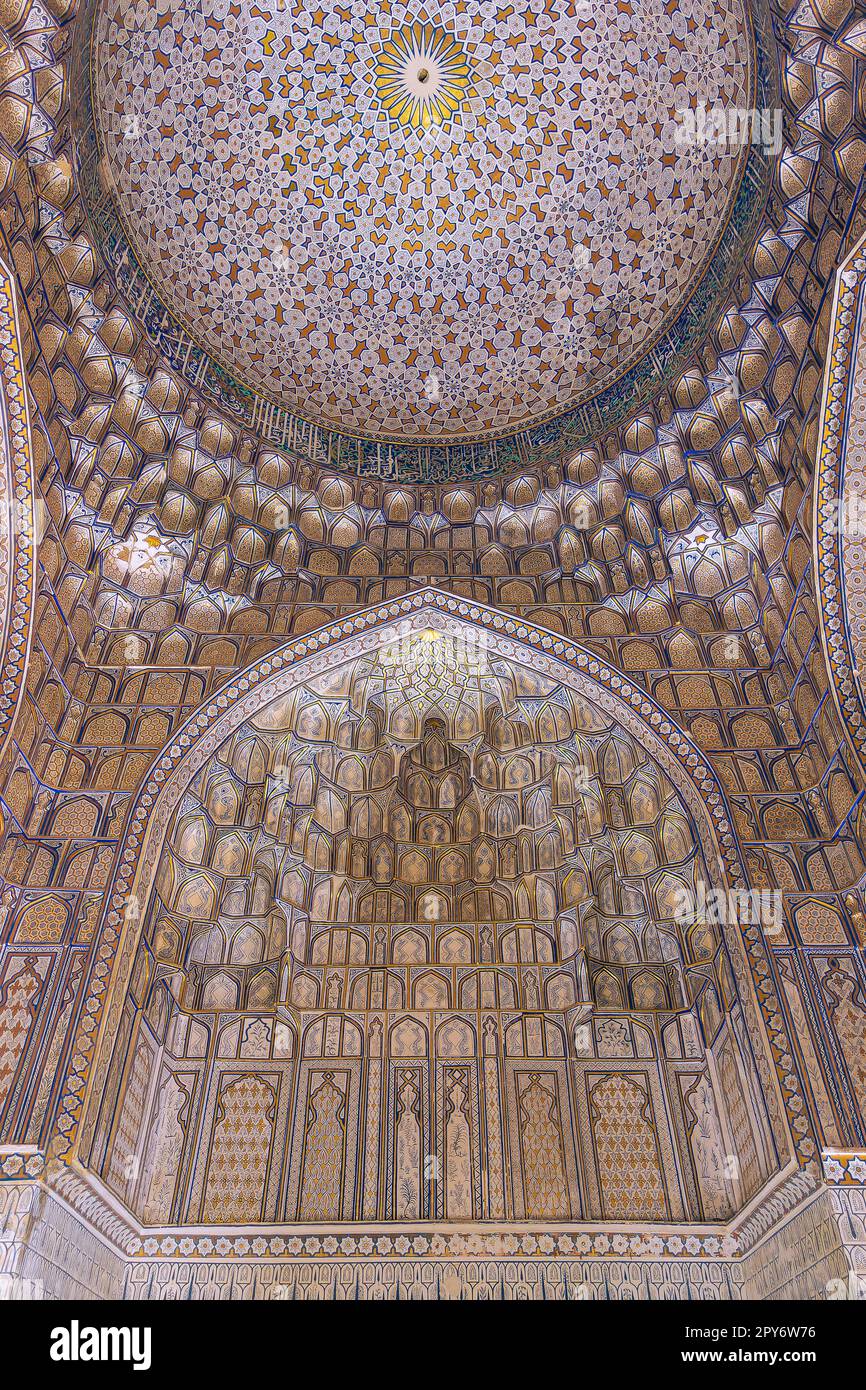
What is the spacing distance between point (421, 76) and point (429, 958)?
9.30 meters

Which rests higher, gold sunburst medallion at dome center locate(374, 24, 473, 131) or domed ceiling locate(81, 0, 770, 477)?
gold sunburst medallion at dome center locate(374, 24, 473, 131)

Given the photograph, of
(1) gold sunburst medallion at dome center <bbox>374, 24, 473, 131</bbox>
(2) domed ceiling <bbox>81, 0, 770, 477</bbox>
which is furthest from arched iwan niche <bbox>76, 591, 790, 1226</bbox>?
(1) gold sunburst medallion at dome center <bbox>374, 24, 473, 131</bbox>

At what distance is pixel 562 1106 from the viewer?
8867 millimetres

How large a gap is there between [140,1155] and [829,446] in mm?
8235

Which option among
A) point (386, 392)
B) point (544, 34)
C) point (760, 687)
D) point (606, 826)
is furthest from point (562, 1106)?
point (544, 34)

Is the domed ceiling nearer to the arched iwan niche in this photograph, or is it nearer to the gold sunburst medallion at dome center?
the gold sunburst medallion at dome center

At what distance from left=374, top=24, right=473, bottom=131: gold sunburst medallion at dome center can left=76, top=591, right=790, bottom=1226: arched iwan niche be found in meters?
5.43

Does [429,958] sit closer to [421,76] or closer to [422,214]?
[422,214]

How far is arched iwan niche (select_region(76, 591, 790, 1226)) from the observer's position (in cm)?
827

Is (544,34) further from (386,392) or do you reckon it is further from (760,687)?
(760,687)

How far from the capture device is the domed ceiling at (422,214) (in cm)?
1003

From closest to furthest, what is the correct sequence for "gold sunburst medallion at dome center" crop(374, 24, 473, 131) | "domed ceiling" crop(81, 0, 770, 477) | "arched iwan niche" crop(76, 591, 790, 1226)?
"arched iwan niche" crop(76, 591, 790, 1226) < "domed ceiling" crop(81, 0, 770, 477) < "gold sunburst medallion at dome center" crop(374, 24, 473, 131)

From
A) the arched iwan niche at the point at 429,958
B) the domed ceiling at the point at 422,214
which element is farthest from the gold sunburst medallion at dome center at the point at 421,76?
the arched iwan niche at the point at 429,958

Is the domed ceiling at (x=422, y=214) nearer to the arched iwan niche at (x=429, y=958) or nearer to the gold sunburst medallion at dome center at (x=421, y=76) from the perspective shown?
the gold sunburst medallion at dome center at (x=421, y=76)
